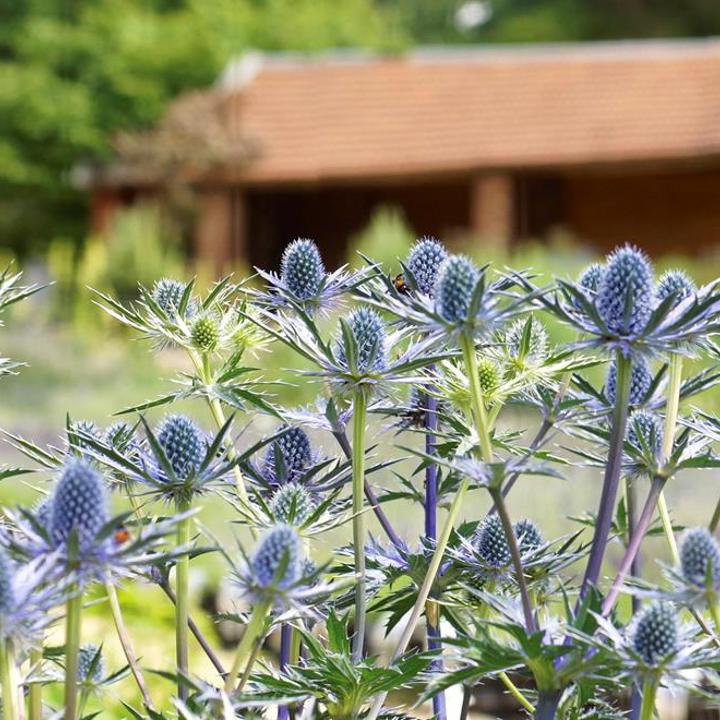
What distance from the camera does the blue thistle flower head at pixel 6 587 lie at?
1.01 m

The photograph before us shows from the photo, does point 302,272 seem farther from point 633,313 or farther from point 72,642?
point 72,642

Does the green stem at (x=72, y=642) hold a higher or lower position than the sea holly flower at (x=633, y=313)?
lower

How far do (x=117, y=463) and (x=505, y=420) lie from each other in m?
7.84

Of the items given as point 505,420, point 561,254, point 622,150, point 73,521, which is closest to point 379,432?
point 73,521

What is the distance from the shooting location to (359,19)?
25.4m

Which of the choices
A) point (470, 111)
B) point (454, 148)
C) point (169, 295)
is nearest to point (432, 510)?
point (169, 295)

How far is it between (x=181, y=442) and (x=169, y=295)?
36 cm

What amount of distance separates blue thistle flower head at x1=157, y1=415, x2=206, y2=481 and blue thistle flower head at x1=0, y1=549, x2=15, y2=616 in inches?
13.5

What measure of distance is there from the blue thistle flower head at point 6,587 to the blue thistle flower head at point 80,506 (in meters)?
0.05

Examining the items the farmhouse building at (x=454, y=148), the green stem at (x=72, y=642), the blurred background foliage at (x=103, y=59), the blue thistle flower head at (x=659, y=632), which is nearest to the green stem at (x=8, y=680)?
the green stem at (x=72, y=642)

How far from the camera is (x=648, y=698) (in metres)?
1.20

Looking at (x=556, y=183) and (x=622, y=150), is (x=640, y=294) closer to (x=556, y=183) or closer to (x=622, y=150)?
(x=622, y=150)

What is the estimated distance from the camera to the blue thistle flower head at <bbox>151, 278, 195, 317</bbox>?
5.42 feet

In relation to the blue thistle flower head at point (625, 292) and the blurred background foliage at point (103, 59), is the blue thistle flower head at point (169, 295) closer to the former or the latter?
the blue thistle flower head at point (625, 292)
